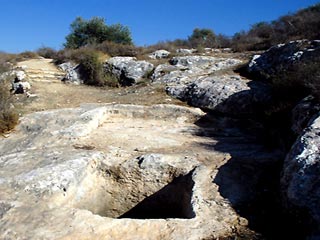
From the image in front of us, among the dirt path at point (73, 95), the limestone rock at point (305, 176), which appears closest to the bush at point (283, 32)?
the dirt path at point (73, 95)

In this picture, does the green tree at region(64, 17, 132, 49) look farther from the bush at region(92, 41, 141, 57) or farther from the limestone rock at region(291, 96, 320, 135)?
the limestone rock at region(291, 96, 320, 135)

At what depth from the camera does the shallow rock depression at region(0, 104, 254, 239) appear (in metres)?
4.30

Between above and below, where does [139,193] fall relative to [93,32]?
below

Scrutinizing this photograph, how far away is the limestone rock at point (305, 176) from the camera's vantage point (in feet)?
13.7

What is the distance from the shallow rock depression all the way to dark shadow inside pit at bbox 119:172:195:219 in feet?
0.05

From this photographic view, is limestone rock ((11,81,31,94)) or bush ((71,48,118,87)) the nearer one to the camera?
limestone rock ((11,81,31,94))

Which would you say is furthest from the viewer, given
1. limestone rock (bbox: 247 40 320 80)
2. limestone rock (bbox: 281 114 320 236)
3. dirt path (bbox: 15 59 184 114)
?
dirt path (bbox: 15 59 184 114)

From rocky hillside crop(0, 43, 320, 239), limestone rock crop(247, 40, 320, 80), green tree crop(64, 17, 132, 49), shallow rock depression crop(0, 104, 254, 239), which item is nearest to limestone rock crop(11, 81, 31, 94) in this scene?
rocky hillside crop(0, 43, 320, 239)

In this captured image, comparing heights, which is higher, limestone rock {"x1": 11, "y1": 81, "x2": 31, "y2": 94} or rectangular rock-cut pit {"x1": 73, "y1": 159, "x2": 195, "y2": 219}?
limestone rock {"x1": 11, "y1": 81, "x2": 31, "y2": 94}

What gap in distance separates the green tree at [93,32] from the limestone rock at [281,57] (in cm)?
1692

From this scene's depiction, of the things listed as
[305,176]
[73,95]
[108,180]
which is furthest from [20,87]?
[305,176]

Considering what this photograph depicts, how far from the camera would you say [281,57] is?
10898 mm

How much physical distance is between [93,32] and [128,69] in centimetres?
1434

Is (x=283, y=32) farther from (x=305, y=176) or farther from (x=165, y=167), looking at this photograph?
(x=305, y=176)
